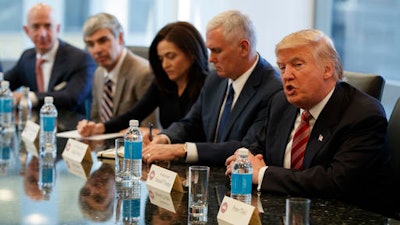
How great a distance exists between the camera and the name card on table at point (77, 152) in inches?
145

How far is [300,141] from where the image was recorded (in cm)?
320

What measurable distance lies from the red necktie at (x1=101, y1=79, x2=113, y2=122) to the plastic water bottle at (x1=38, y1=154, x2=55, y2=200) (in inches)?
57.3

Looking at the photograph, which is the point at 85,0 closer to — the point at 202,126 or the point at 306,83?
the point at 202,126

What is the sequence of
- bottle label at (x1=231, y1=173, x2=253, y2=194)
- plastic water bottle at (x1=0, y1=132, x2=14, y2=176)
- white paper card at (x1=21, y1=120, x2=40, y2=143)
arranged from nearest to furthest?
bottle label at (x1=231, y1=173, x2=253, y2=194) → plastic water bottle at (x1=0, y1=132, x2=14, y2=176) → white paper card at (x1=21, y1=120, x2=40, y2=143)

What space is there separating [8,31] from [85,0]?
29.1 inches

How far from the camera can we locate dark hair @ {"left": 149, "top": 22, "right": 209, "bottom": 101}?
4.57 metres

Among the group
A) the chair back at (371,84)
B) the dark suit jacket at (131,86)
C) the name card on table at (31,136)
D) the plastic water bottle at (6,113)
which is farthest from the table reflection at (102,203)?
the dark suit jacket at (131,86)

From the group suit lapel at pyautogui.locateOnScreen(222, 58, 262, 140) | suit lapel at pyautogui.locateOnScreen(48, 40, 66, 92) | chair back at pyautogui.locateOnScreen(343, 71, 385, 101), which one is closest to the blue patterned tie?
suit lapel at pyautogui.locateOnScreen(222, 58, 262, 140)

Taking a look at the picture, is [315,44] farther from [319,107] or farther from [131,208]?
[131,208]

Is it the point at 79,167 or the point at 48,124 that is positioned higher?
the point at 48,124

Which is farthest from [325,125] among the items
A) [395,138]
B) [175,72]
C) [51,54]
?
[51,54]

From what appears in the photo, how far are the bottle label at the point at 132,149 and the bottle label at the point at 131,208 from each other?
40 cm

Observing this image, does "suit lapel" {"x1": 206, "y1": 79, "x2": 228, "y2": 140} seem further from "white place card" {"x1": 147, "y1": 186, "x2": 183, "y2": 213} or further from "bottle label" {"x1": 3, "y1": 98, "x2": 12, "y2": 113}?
"bottle label" {"x1": 3, "y1": 98, "x2": 12, "y2": 113}

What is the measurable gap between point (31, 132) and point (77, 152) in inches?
28.0
